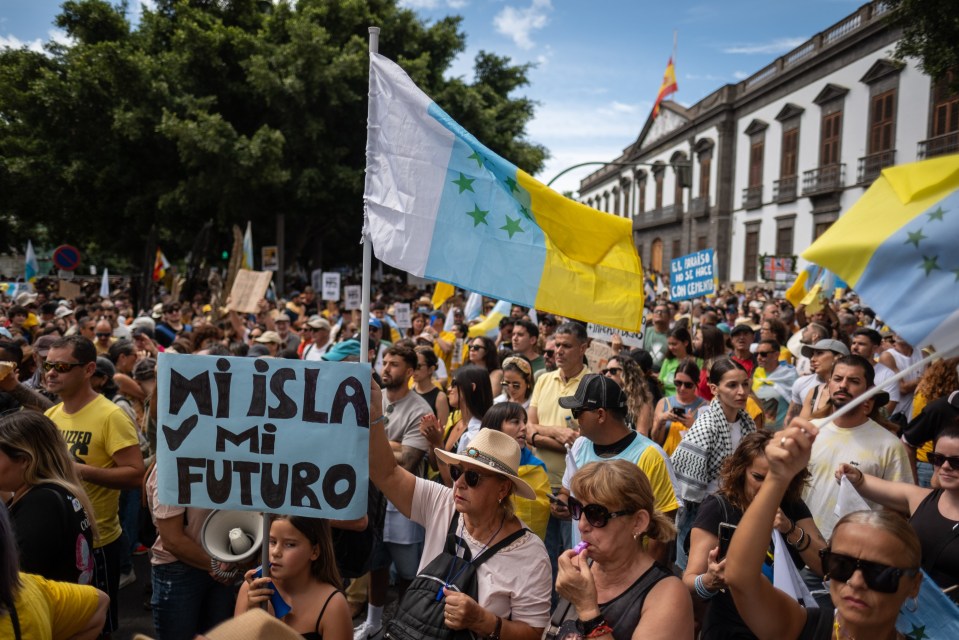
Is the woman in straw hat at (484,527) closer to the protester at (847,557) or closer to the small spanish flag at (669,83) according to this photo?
the protester at (847,557)

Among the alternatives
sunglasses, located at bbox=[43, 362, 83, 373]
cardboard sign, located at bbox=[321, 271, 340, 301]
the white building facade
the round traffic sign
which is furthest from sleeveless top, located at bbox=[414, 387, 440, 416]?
the round traffic sign

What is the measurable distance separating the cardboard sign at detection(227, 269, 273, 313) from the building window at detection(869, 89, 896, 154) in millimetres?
23356

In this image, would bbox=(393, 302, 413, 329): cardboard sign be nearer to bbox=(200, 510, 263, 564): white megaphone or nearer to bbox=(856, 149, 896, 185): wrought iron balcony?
bbox=(200, 510, 263, 564): white megaphone

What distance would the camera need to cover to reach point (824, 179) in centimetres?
2902

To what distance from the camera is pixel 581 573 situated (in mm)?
2199

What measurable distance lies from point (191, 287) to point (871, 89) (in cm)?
2553

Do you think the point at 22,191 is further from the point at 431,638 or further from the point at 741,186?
the point at 741,186

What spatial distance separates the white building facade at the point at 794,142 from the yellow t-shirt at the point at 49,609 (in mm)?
16311

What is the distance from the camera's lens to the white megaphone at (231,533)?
9.80 ft

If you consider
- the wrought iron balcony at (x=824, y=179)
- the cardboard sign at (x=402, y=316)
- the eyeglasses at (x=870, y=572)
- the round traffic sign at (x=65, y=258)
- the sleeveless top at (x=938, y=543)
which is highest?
the wrought iron balcony at (x=824, y=179)

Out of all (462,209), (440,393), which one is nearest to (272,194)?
Answer: (440,393)

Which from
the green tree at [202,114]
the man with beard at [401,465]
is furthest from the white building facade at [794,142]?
Answer: the man with beard at [401,465]

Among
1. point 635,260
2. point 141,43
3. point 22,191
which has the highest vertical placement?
point 141,43

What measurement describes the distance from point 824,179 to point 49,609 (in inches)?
1242
